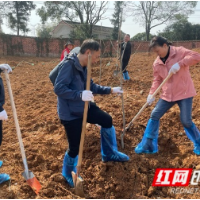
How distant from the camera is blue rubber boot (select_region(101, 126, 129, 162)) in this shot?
2.60 meters

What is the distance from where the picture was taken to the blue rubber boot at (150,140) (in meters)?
2.93

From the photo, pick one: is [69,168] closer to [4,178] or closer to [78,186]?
[78,186]

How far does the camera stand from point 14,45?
18.4 m

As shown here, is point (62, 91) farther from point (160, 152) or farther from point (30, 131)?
point (30, 131)

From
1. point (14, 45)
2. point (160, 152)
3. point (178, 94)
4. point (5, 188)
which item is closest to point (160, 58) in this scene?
point (178, 94)

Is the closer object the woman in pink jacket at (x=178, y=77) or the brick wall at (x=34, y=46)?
the woman in pink jacket at (x=178, y=77)

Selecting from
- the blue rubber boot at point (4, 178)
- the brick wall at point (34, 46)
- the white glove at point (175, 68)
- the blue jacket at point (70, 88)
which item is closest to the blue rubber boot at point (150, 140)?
the white glove at point (175, 68)

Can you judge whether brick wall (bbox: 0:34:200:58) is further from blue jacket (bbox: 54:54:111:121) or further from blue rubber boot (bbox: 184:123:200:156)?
blue jacket (bbox: 54:54:111:121)

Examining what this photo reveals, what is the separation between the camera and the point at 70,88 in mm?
2250

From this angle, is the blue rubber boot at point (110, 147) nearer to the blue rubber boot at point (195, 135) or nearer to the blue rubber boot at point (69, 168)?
the blue rubber boot at point (69, 168)

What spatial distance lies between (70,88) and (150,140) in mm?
1386

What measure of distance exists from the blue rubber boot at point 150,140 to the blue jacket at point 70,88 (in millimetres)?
1117

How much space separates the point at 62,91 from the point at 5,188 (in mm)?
1267

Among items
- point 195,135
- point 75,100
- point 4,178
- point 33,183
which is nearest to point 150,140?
point 195,135
